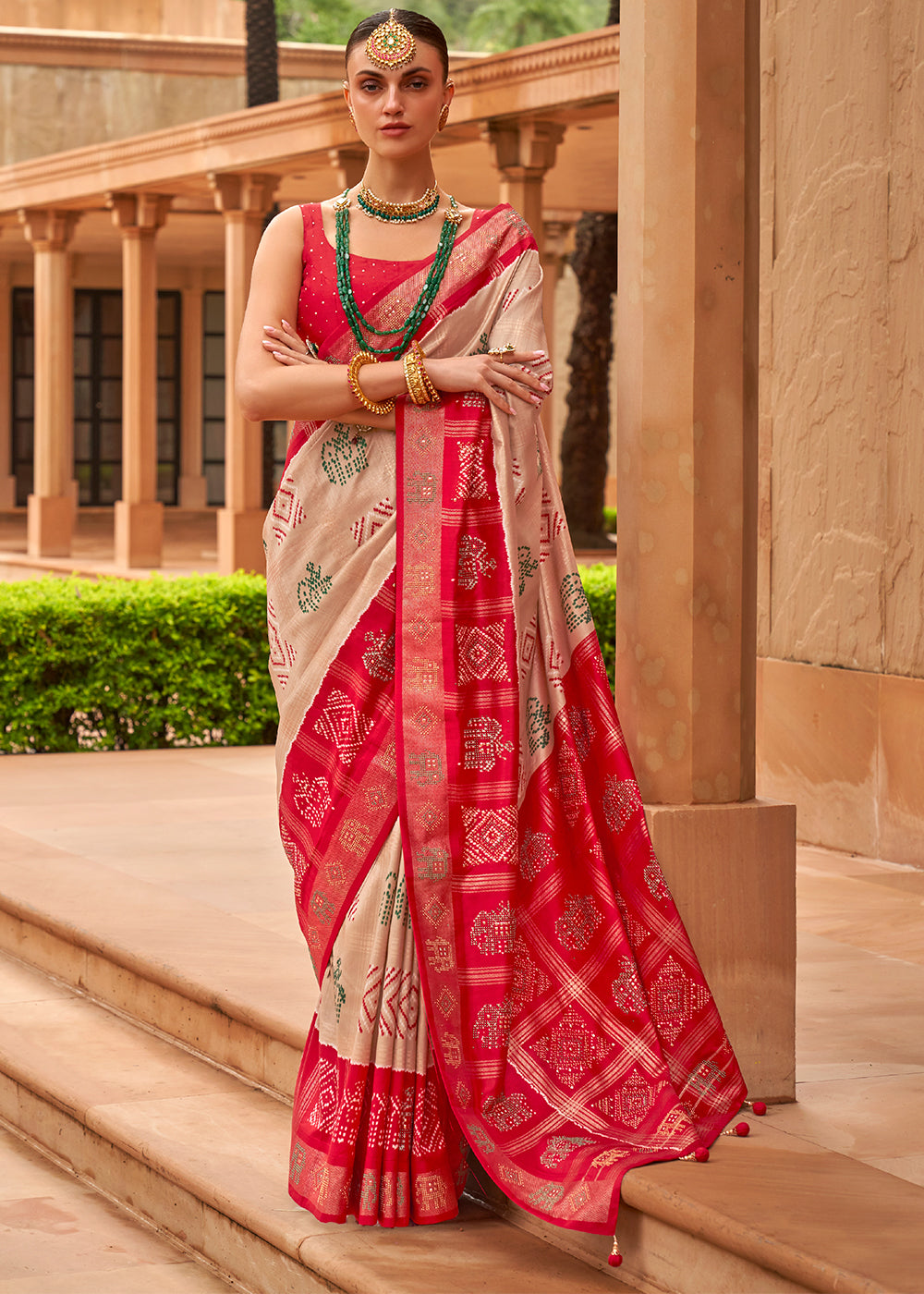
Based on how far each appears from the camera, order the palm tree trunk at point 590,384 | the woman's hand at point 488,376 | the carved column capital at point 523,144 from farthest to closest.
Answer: the palm tree trunk at point 590,384 → the carved column capital at point 523,144 → the woman's hand at point 488,376

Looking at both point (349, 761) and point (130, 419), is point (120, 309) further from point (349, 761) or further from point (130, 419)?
point (349, 761)

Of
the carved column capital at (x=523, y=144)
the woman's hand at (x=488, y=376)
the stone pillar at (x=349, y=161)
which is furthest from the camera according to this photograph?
the stone pillar at (x=349, y=161)

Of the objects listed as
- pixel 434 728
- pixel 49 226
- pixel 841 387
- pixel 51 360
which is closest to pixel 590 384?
pixel 51 360

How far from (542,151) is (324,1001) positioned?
32.3 feet

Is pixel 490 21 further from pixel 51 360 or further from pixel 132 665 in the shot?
pixel 132 665

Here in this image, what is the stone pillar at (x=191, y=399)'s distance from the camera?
26.3 m

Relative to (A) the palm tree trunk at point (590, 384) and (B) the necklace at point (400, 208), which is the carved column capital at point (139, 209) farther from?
(B) the necklace at point (400, 208)

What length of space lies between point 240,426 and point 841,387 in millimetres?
9533

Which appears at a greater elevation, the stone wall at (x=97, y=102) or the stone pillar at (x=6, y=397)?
the stone wall at (x=97, y=102)

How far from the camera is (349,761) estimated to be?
3.30 m

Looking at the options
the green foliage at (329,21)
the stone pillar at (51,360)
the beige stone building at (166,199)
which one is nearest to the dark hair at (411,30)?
the beige stone building at (166,199)

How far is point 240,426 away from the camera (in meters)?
15.2

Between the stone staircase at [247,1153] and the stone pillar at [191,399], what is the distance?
2086 cm

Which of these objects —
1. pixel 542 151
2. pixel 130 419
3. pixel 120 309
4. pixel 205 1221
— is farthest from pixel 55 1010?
pixel 120 309
